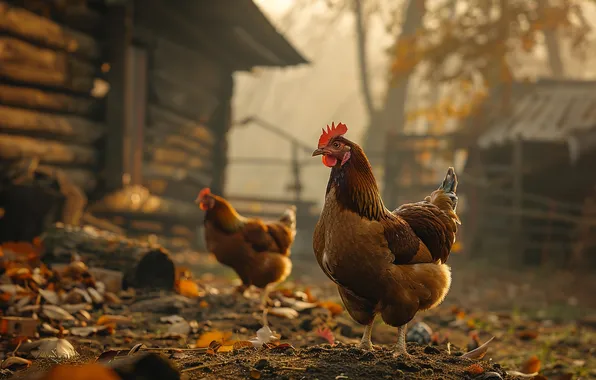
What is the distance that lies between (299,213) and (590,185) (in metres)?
7.47

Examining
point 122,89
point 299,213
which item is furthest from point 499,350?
point 299,213

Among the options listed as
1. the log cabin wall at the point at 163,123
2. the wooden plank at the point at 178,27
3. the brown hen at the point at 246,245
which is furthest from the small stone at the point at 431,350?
the wooden plank at the point at 178,27

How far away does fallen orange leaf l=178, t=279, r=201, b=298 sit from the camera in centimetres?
625

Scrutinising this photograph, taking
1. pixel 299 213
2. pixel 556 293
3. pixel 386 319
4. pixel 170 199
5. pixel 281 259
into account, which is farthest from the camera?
pixel 299 213

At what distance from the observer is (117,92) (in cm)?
969

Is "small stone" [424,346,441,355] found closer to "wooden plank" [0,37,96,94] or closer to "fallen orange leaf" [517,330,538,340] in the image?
"fallen orange leaf" [517,330,538,340]

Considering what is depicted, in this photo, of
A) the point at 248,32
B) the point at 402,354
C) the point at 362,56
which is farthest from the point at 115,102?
the point at 362,56

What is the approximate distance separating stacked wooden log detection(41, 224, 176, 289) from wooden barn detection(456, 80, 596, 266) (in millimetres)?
8870

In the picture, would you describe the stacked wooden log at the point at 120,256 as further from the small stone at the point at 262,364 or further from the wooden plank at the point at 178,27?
the wooden plank at the point at 178,27

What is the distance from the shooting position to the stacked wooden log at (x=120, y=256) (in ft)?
20.2

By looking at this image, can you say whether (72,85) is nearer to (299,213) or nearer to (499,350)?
Result: (499,350)

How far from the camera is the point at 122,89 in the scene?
970 cm

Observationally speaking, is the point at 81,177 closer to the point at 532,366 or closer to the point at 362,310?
the point at 362,310

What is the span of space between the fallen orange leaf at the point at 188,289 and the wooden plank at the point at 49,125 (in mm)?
3522
